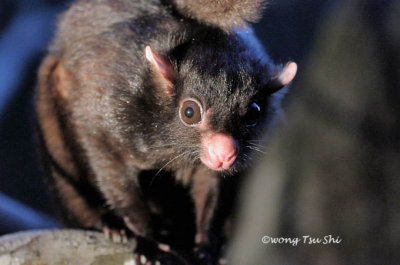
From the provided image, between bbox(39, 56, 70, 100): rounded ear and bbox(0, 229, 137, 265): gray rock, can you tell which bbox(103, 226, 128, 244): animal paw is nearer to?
bbox(0, 229, 137, 265): gray rock

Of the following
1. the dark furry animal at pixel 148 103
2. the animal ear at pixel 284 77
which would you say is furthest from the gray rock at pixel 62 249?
the animal ear at pixel 284 77

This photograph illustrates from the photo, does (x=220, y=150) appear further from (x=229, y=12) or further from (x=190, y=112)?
(x=229, y=12)

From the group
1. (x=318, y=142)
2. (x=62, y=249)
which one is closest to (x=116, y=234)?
(x=62, y=249)

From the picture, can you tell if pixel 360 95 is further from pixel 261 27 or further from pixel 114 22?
pixel 114 22

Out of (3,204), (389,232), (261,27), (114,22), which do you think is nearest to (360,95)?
(389,232)

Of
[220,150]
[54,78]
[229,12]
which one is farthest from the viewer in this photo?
[54,78]

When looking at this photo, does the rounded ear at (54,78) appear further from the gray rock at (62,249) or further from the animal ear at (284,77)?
the animal ear at (284,77)
